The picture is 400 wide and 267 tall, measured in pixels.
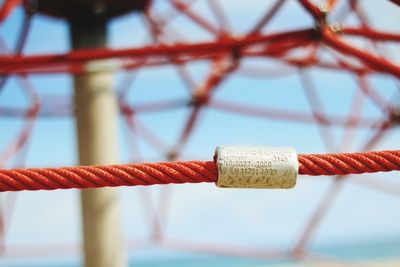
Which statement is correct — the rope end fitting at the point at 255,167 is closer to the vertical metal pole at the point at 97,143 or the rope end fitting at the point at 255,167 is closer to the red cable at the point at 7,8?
the red cable at the point at 7,8

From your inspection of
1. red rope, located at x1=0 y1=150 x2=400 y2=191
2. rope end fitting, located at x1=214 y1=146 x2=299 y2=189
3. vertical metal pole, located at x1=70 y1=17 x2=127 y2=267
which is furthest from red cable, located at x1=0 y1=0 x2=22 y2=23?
rope end fitting, located at x1=214 y1=146 x2=299 y2=189

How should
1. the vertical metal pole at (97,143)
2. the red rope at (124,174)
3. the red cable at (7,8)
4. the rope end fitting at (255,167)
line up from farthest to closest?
1. the vertical metal pole at (97,143)
2. the red cable at (7,8)
3. the red rope at (124,174)
4. the rope end fitting at (255,167)

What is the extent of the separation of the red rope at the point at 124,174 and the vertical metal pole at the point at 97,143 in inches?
206

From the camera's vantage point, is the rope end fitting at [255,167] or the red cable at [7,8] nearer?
the rope end fitting at [255,167]

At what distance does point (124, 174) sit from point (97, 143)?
5.49 metres

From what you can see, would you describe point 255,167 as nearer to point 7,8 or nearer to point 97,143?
point 7,8

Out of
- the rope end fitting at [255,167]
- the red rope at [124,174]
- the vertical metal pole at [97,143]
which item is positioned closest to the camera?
the rope end fitting at [255,167]

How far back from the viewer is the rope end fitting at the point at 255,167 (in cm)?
286

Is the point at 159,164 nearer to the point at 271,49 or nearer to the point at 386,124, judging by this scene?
the point at 271,49

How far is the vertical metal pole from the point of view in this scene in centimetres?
809

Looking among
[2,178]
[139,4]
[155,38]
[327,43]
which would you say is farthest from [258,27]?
[2,178]

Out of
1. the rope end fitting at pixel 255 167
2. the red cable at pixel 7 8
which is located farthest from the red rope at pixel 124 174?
the red cable at pixel 7 8

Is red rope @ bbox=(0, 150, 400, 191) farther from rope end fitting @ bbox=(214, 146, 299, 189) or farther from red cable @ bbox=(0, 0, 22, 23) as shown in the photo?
red cable @ bbox=(0, 0, 22, 23)

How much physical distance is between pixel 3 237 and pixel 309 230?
5695 millimetres
